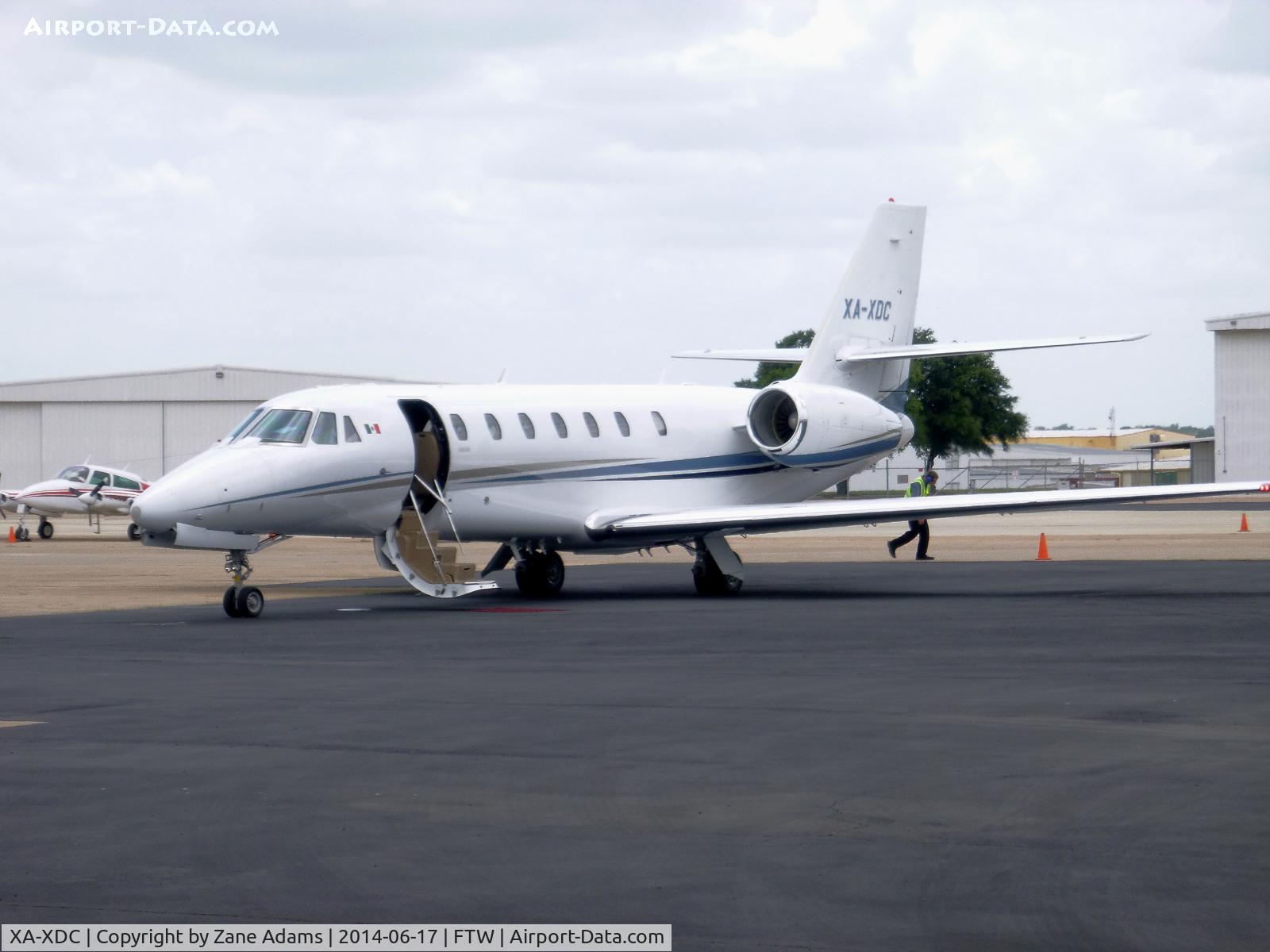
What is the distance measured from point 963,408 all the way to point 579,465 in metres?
79.0

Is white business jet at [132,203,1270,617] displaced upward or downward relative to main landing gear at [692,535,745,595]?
upward

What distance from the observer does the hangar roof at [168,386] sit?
7425 cm

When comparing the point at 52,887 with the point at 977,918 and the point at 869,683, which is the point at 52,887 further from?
the point at 869,683

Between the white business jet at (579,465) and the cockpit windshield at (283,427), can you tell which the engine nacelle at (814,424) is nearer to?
the white business jet at (579,465)

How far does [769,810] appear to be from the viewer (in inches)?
299

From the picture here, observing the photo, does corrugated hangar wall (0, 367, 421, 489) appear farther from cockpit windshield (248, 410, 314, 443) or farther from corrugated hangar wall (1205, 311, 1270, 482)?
cockpit windshield (248, 410, 314, 443)

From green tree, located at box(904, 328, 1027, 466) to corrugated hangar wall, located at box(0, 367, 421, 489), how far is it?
3974 centimetres

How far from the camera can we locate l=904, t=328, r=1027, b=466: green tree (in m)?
98.9

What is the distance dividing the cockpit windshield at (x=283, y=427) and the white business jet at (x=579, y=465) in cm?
2

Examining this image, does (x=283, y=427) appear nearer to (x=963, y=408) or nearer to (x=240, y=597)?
(x=240, y=597)

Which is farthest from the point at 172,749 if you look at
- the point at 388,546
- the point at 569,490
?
the point at 569,490

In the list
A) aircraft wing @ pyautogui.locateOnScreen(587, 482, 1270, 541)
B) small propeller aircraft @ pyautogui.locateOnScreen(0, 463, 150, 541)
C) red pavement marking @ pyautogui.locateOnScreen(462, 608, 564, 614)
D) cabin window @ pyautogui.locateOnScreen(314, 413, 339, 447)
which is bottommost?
red pavement marking @ pyautogui.locateOnScreen(462, 608, 564, 614)
